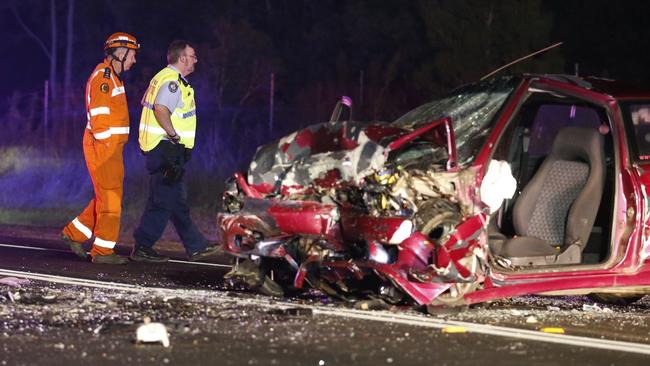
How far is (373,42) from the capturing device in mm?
38594

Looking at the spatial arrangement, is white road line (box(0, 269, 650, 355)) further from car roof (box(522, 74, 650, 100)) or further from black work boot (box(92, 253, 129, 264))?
car roof (box(522, 74, 650, 100))

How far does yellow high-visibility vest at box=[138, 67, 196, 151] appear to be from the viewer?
11.4 meters

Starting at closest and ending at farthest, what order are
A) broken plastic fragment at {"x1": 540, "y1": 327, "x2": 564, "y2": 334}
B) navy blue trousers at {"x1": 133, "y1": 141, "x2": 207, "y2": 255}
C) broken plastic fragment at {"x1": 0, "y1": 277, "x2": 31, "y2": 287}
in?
broken plastic fragment at {"x1": 540, "y1": 327, "x2": 564, "y2": 334}
broken plastic fragment at {"x1": 0, "y1": 277, "x2": 31, "y2": 287}
navy blue trousers at {"x1": 133, "y1": 141, "x2": 207, "y2": 255}

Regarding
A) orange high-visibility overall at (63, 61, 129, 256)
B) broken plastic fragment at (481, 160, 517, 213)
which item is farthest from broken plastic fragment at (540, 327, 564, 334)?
orange high-visibility overall at (63, 61, 129, 256)

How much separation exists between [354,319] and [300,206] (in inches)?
38.6

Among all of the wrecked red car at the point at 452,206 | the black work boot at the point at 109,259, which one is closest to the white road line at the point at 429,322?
the wrecked red car at the point at 452,206

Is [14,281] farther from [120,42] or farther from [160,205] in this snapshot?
[120,42]

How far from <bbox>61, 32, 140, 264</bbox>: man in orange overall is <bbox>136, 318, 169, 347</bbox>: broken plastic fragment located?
175 inches

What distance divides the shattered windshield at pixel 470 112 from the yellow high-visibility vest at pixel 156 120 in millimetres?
2737

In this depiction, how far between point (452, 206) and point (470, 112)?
96cm

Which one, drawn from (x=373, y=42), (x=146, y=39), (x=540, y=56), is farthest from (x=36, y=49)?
(x=540, y=56)

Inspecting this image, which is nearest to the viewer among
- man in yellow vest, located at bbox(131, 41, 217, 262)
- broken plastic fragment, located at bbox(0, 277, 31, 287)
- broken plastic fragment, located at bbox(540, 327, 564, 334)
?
broken plastic fragment, located at bbox(540, 327, 564, 334)

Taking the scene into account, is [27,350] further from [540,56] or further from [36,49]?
[36,49]

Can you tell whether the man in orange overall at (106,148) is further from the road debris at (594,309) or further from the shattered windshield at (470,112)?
the road debris at (594,309)
